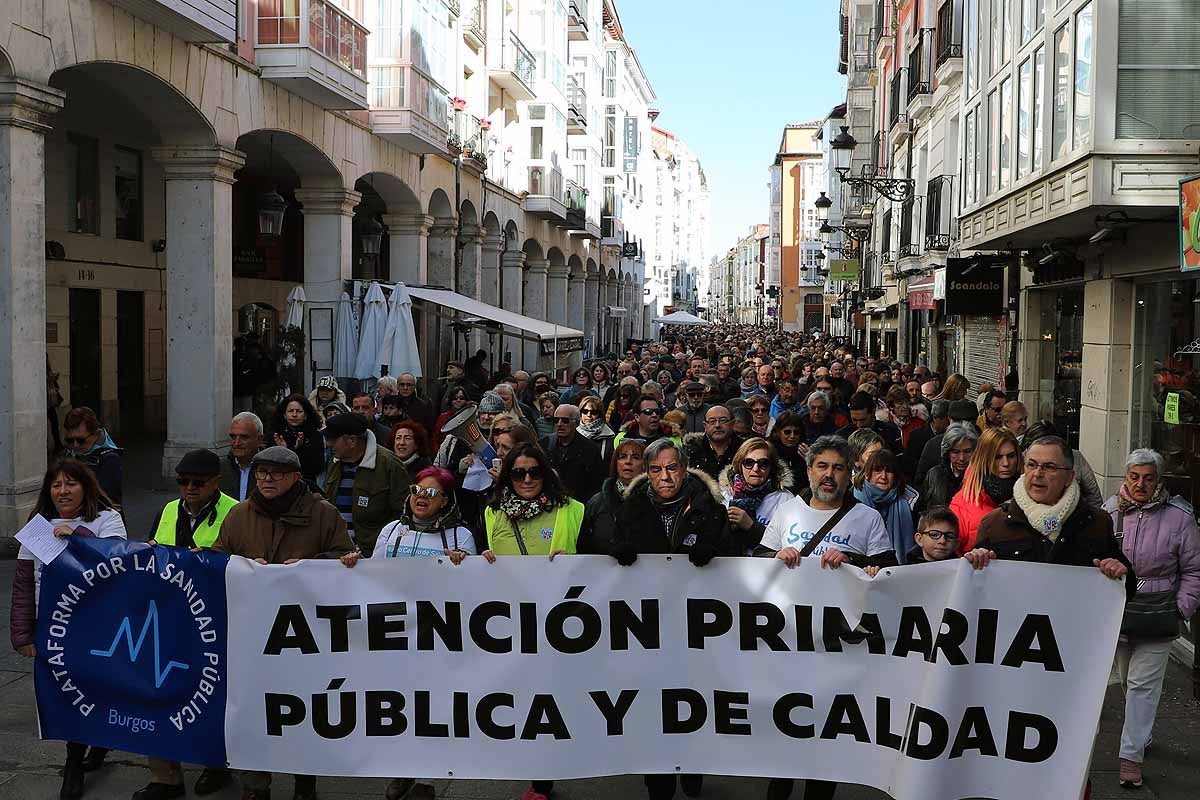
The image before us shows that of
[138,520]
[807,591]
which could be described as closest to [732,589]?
[807,591]

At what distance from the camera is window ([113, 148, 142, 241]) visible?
63.0 feet

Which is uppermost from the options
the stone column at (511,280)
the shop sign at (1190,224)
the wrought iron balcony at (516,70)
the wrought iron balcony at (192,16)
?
the wrought iron balcony at (516,70)

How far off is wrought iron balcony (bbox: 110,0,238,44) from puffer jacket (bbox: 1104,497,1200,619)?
1057cm

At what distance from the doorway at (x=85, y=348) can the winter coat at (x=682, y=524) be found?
15047 millimetres

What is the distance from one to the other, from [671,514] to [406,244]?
18.6 m

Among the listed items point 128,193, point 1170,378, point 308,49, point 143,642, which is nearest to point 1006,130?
point 1170,378

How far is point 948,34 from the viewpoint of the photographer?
2241 cm

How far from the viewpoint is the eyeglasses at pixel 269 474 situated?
211 inches

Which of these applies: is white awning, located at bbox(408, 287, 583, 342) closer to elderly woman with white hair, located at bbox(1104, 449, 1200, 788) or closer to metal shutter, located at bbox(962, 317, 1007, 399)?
metal shutter, located at bbox(962, 317, 1007, 399)

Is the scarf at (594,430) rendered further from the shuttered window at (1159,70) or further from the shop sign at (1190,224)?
the shuttered window at (1159,70)

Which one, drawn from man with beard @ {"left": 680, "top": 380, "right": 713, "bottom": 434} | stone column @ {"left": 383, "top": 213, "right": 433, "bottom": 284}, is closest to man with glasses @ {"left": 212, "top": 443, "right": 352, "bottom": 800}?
man with beard @ {"left": 680, "top": 380, "right": 713, "bottom": 434}

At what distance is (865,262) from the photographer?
136 ft

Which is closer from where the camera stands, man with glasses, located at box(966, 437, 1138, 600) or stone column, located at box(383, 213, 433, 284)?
man with glasses, located at box(966, 437, 1138, 600)

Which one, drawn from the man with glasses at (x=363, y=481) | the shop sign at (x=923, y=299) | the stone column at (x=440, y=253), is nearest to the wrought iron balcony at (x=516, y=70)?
the stone column at (x=440, y=253)
